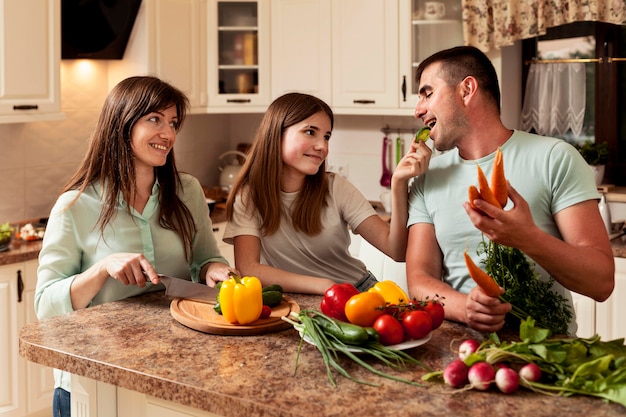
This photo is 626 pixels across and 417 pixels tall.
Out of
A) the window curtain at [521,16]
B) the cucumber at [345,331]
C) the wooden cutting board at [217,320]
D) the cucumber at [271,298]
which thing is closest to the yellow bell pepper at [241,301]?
the wooden cutting board at [217,320]

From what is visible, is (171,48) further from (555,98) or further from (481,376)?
(481,376)

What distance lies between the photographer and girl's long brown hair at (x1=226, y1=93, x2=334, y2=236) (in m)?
2.61

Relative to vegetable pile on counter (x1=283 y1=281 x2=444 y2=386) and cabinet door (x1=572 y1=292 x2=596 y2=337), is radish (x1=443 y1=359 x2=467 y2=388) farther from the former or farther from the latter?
cabinet door (x1=572 y1=292 x2=596 y2=337)

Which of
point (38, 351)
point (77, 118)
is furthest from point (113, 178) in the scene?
point (77, 118)

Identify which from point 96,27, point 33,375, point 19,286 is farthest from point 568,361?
point 96,27

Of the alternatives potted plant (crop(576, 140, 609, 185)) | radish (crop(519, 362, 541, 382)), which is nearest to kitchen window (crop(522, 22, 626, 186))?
potted plant (crop(576, 140, 609, 185))

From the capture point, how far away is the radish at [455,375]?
1.62 metres

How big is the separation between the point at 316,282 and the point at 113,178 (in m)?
0.65

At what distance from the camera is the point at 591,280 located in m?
2.10

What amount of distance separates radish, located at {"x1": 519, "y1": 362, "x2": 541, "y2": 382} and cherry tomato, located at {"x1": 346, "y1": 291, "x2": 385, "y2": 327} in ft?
1.16

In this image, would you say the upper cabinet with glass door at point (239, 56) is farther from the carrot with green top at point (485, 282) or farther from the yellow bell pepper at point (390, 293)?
the carrot with green top at point (485, 282)

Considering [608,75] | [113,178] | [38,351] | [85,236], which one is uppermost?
[608,75]

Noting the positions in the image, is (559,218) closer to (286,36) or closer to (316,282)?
(316,282)

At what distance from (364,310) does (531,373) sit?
15.5 inches
